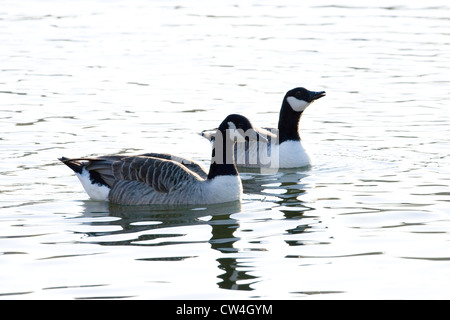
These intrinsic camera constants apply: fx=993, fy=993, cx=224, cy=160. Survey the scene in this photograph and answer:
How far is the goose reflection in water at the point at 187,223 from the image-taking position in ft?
36.8

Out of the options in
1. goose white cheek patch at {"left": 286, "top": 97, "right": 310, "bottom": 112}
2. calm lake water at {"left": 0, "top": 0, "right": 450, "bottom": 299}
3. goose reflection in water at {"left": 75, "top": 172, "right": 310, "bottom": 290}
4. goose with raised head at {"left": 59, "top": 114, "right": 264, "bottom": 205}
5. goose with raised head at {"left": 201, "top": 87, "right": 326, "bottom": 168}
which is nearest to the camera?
calm lake water at {"left": 0, "top": 0, "right": 450, "bottom": 299}

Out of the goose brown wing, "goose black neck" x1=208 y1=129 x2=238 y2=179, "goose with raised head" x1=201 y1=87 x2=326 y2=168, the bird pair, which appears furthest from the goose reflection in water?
"goose with raised head" x1=201 y1=87 x2=326 y2=168

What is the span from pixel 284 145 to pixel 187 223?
4945 mm

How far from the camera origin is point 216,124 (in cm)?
2056

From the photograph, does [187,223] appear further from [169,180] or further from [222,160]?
[222,160]

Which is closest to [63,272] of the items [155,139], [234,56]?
[155,139]

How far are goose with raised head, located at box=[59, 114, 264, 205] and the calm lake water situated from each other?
0.20 metres

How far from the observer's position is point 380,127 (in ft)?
66.5

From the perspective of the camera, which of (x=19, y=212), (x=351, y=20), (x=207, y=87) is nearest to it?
(x=19, y=212)

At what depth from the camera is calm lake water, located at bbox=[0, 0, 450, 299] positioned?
→ 1095cm

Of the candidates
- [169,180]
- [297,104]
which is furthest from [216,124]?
[169,180]

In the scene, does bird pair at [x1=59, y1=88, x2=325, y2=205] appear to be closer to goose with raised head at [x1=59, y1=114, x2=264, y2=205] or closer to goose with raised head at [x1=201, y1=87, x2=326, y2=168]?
goose with raised head at [x1=59, y1=114, x2=264, y2=205]
